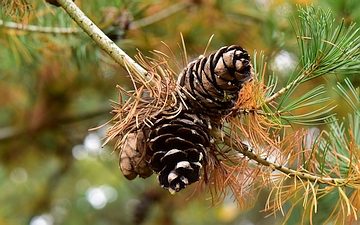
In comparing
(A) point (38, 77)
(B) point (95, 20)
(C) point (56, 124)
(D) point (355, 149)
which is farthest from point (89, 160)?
(D) point (355, 149)

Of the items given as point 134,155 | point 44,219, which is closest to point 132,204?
point 44,219

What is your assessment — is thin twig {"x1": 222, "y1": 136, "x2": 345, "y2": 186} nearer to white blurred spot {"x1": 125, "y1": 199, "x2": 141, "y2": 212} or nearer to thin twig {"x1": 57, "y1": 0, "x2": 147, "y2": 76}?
thin twig {"x1": 57, "y1": 0, "x2": 147, "y2": 76}

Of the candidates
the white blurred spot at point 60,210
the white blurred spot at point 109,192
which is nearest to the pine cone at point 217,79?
the white blurred spot at point 60,210

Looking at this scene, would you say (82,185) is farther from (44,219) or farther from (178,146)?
(178,146)

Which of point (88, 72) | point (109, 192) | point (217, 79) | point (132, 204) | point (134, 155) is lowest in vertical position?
point (109, 192)

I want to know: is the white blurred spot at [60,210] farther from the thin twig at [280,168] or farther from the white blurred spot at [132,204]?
the thin twig at [280,168]
